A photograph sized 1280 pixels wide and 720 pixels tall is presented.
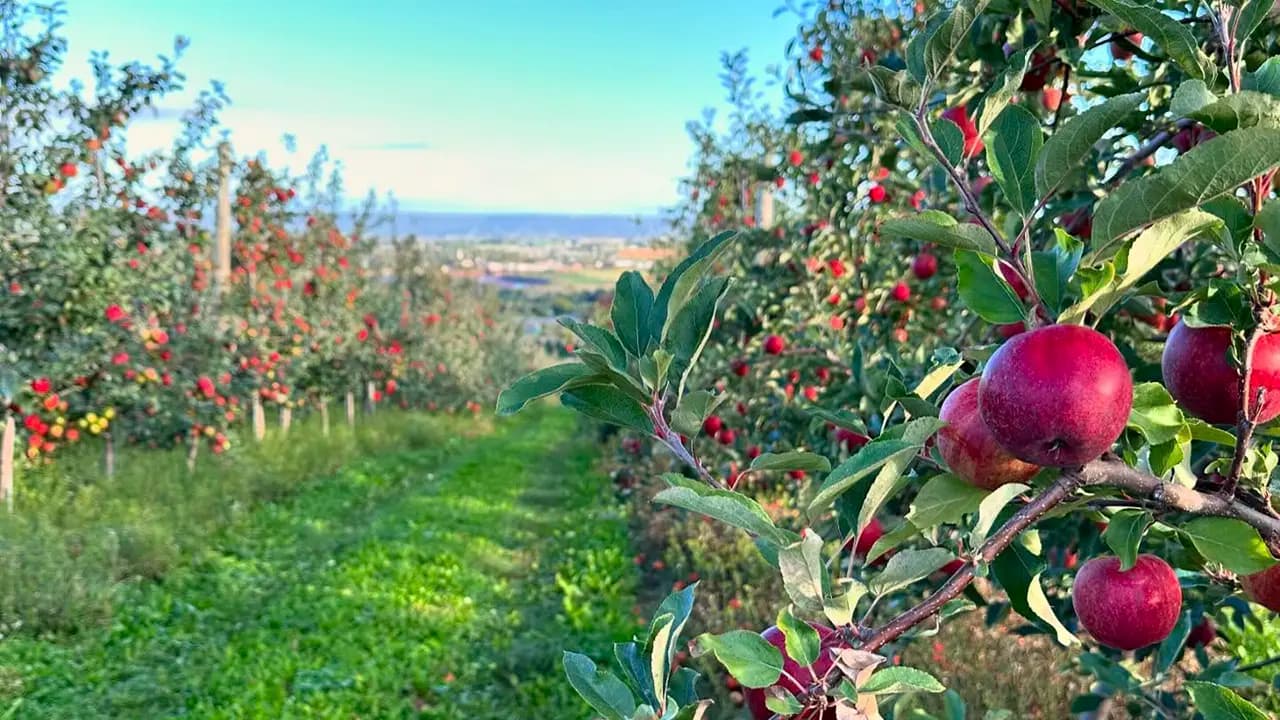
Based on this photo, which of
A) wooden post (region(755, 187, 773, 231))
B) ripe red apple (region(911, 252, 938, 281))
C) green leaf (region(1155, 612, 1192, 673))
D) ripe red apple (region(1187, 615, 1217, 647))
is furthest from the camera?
wooden post (region(755, 187, 773, 231))

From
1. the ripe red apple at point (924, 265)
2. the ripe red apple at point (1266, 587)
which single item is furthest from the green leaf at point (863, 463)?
the ripe red apple at point (924, 265)

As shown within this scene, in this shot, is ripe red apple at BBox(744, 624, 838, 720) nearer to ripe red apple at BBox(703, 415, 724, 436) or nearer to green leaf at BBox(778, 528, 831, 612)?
green leaf at BBox(778, 528, 831, 612)

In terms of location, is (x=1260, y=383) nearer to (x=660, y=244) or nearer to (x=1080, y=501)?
(x=1080, y=501)

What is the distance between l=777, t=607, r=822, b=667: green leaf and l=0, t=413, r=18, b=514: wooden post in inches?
258

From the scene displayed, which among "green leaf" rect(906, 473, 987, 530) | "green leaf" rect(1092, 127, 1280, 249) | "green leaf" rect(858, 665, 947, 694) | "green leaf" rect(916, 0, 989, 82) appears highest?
"green leaf" rect(916, 0, 989, 82)

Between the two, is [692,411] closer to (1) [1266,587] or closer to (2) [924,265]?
(1) [1266,587]

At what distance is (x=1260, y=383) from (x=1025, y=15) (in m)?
0.98

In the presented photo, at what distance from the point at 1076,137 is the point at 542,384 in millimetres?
415

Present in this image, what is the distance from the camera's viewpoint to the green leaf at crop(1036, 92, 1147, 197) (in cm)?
58

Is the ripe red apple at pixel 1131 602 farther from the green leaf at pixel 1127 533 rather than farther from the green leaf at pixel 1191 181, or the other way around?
the green leaf at pixel 1191 181

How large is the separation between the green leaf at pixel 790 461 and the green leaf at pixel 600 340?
0.13m

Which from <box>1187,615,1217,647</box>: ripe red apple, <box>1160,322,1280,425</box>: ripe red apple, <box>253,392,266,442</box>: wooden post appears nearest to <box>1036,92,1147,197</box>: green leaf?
<box>1160,322,1280,425</box>: ripe red apple

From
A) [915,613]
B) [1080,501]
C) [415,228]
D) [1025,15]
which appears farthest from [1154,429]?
[415,228]

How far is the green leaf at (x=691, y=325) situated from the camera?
2.51 ft
